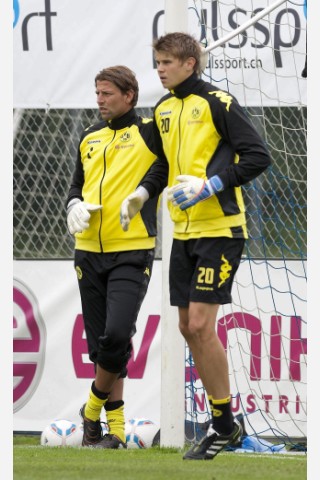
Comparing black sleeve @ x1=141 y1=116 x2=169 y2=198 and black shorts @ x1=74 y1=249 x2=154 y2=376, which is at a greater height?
black sleeve @ x1=141 y1=116 x2=169 y2=198

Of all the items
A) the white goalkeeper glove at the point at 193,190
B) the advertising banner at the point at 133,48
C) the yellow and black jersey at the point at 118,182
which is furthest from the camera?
the advertising banner at the point at 133,48

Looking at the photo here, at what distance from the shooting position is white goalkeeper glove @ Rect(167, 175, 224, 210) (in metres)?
5.29

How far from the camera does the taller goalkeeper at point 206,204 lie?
5.36 meters

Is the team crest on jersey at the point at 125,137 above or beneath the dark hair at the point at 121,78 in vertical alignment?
beneath

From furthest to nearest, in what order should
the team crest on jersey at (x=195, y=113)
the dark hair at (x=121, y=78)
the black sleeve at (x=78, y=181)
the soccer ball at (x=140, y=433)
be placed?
1. the soccer ball at (x=140, y=433)
2. the black sleeve at (x=78, y=181)
3. the dark hair at (x=121, y=78)
4. the team crest on jersey at (x=195, y=113)

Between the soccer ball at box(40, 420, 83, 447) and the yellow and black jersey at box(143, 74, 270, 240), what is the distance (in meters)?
2.53

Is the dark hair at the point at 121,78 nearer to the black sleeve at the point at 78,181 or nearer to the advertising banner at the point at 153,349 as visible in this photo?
the black sleeve at the point at 78,181

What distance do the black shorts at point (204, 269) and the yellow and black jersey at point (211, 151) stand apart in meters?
0.05

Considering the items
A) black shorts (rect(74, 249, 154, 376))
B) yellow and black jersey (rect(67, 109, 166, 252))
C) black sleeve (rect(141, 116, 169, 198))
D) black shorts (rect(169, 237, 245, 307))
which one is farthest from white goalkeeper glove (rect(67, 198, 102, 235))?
black shorts (rect(169, 237, 245, 307))

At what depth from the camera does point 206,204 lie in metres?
5.47

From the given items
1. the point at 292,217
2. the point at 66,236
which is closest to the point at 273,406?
the point at 292,217

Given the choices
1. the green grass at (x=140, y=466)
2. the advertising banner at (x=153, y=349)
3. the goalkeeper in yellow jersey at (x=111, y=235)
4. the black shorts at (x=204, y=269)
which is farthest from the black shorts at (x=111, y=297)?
the advertising banner at (x=153, y=349)

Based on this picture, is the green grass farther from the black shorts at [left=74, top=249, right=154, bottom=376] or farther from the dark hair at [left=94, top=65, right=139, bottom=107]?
the dark hair at [left=94, top=65, right=139, bottom=107]
